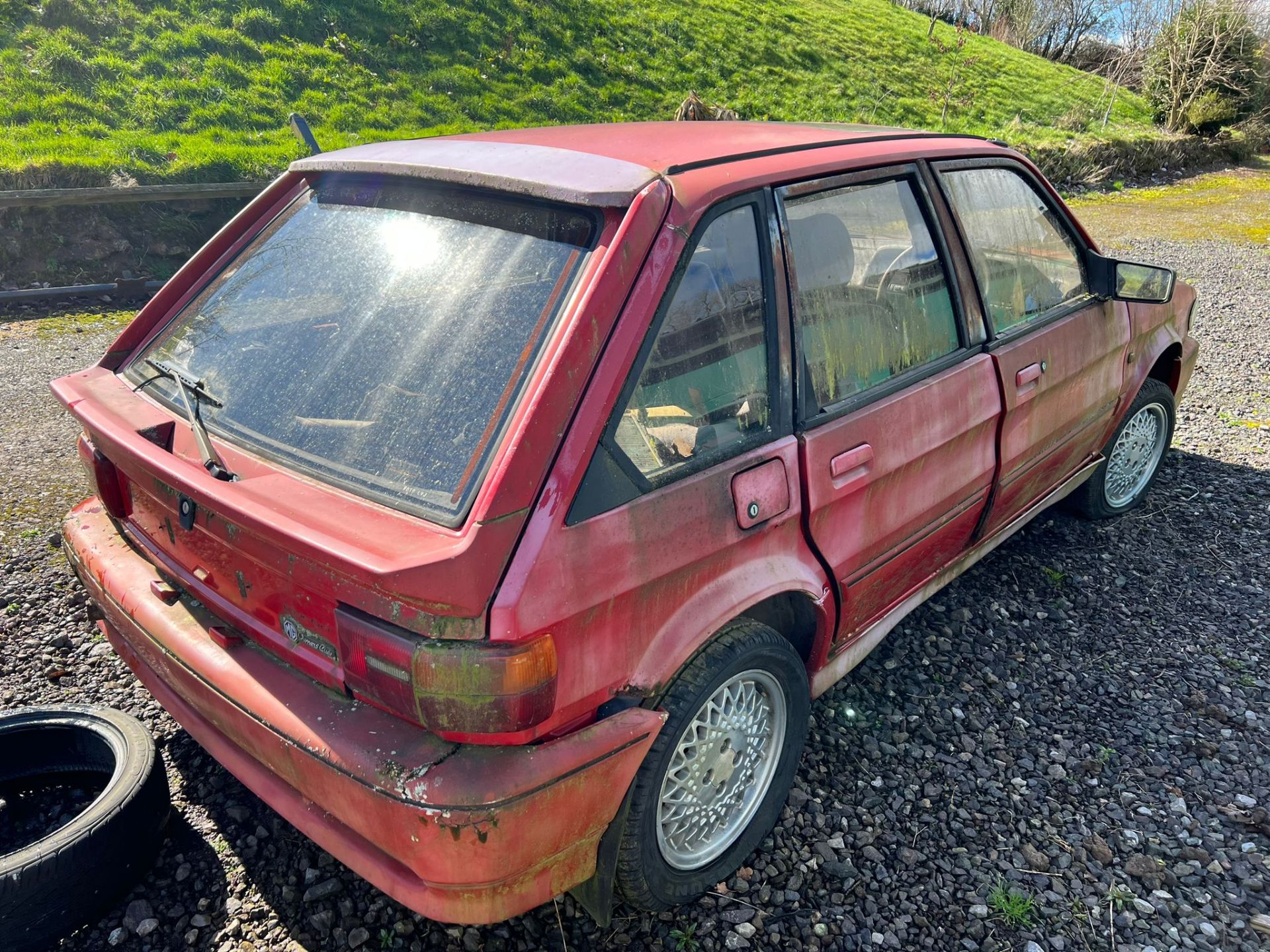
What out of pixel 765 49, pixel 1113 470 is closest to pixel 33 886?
pixel 1113 470

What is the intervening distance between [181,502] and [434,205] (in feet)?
3.15

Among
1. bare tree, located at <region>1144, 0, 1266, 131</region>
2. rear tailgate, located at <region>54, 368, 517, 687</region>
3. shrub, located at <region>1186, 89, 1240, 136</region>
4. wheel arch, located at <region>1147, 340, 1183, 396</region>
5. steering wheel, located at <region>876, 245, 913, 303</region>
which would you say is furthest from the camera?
shrub, located at <region>1186, 89, 1240, 136</region>

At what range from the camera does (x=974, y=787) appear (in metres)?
2.76

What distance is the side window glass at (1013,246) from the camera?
2996mm

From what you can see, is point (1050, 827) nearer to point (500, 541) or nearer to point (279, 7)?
point (500, 541)

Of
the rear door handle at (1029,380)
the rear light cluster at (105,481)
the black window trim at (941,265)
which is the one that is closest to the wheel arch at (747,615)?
the black window trim at (941,265)

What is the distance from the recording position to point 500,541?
5.49 feet

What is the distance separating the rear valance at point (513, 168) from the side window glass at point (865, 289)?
1.84 ft

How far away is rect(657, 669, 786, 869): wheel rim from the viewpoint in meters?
2.21

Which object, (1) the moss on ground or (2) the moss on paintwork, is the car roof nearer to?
(1) the moss on ground

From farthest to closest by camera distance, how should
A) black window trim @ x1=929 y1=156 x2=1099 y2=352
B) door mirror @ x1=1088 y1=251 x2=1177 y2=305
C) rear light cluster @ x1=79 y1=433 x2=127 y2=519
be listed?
1. door mirror @ x1=1088 y1=251 x2=1177 y2=305
2. black window trim @ x1=929 y1=156 x2=1099 y2=352
3. rear light cluster @ x1=79 y1=433 x2=127 y2=519

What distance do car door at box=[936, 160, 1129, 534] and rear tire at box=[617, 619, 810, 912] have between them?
1.32 meters

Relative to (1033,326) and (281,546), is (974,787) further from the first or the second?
(281,546)

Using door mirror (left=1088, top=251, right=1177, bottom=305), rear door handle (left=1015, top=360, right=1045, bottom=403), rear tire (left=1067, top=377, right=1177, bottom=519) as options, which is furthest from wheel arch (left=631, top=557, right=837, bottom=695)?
rear tire (left=1067, top=377, right=1177, bottom=519)
